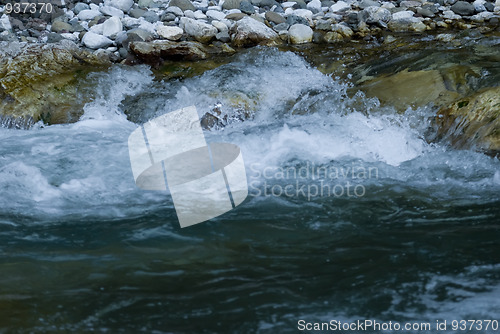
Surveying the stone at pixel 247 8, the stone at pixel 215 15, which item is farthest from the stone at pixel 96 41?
the stone at pixel 247 8

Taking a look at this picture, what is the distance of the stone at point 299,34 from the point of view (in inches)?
256

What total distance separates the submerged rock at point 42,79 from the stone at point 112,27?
52 centimetres

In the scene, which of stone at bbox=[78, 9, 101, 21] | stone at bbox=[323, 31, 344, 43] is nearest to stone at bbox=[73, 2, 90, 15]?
stone at bbox=[78, 9, 101, 21]

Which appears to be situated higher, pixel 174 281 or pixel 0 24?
pixel 0 24

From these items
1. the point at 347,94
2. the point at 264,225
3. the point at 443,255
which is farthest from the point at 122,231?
the point at 347,94

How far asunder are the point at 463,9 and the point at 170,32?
13.1 ft

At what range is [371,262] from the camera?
2592 mm

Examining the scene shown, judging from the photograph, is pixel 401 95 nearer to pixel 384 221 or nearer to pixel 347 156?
pixel 347 156

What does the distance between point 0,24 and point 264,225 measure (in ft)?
17.5

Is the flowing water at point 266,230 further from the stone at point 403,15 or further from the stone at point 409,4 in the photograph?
the stone at point 409,4

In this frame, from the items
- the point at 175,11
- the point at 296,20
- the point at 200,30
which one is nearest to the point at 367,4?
the point at 296,20

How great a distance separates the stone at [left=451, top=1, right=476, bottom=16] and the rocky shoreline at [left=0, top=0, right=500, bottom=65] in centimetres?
1

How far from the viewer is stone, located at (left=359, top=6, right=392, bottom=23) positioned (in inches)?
274

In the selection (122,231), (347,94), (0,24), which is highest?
(0,24)
